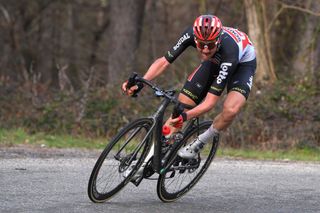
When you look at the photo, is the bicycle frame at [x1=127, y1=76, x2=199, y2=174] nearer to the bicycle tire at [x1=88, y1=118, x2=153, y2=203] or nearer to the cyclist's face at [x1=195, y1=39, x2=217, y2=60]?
the bicycle tire at [x1=88, y1=118, x2=153, y2=203]

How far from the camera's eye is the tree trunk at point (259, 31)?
18.8m

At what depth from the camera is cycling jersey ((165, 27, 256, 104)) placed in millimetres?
7910

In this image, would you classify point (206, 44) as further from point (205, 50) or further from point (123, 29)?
point (123, 29)

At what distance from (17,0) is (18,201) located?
72.5 ft

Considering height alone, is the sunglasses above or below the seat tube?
above

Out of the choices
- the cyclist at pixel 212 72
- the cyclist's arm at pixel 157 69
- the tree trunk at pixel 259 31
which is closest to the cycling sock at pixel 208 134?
the cyclist at pixel 212 72

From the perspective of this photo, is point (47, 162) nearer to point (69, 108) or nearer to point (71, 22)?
point (69, 108)

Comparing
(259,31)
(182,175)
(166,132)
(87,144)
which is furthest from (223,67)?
(259,31)

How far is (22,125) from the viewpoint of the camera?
16.5m

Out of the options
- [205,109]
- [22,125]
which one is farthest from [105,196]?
[22,125]

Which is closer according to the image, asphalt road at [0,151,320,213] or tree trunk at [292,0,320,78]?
asphalt road at [0,151,320,213]

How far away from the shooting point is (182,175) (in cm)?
855

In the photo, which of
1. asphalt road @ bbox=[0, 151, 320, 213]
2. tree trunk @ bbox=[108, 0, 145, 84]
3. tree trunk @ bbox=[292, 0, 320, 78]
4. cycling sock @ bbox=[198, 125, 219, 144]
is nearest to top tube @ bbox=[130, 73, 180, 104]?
cycling sock @ bbox=[198, 125, 219, 144]

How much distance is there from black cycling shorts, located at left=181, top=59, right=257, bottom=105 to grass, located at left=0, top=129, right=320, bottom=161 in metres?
4.89
